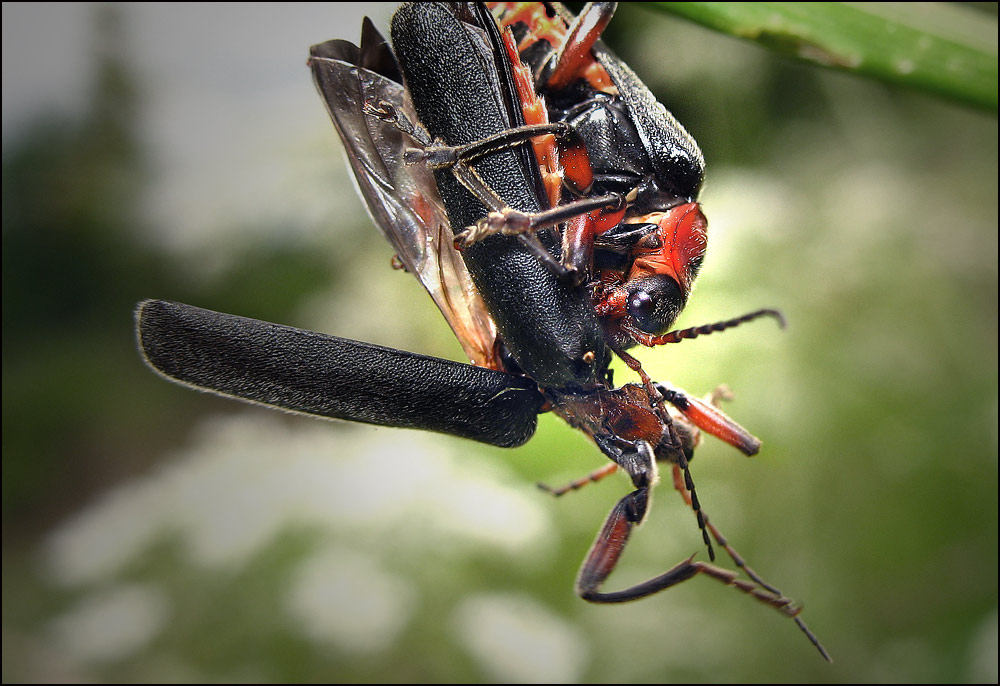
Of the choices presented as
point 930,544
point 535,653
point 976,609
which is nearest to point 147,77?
point 535,653

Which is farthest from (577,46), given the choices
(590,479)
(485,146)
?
(590,479)

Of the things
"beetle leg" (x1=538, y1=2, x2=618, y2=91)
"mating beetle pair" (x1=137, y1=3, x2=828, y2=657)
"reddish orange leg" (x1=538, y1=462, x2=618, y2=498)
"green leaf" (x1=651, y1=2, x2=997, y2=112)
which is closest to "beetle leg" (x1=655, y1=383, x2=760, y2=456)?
"mating beetle pair" (x1=137, y1=3, x2=828, y2=657)

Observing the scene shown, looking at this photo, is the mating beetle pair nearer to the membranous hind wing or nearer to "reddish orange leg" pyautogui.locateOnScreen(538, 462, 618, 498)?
the membranous hind wing

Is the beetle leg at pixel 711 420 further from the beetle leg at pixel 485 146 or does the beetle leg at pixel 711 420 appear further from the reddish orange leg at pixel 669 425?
the beetle leg at pixel 485 146

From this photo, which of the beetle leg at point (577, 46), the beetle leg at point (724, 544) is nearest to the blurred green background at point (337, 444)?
the beetle leg at point (724, 544)

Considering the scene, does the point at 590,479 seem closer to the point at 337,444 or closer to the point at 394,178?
the point at 394,178

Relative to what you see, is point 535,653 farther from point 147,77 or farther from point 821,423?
point 147,77
